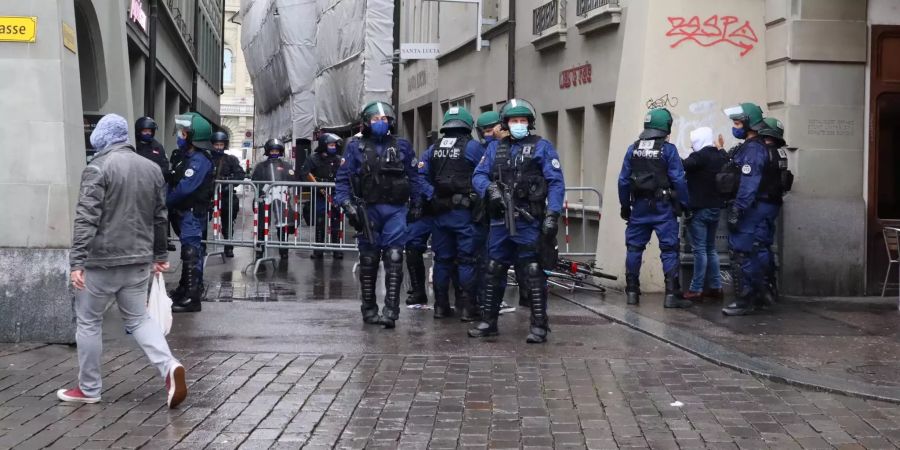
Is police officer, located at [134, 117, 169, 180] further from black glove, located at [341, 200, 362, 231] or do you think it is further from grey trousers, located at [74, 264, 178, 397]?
grey trousers, located at [74, 264, 178, 397]

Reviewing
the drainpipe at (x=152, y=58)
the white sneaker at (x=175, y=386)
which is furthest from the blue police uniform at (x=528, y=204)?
the drainpipe at (x=152, y=58)

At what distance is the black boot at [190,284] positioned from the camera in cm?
1124

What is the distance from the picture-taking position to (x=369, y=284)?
1044 centimetres

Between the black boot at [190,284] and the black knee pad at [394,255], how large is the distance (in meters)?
2.06

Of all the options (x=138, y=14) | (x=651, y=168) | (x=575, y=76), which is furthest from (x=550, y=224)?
(x=138, y=14)

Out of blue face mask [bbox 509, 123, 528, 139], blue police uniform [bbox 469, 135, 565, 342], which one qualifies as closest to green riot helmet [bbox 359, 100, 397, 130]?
blue police uniform [bbox 469, 135, 565, 342]

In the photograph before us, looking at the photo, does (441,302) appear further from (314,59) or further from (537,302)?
(314,59)

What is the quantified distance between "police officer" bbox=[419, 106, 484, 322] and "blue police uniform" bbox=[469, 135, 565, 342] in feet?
3.22

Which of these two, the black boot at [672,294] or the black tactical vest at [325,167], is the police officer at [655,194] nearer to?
the black boot at [672,294]

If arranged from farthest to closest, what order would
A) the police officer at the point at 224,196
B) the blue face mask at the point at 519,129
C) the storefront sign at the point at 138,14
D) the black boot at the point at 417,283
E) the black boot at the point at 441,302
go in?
the storefront sign at the point at 138,14, the police officer at the point at 224,196, the black boot at the point at 417,283, the black boot at the point at 441,302, the blue face mask at the point at 519,129

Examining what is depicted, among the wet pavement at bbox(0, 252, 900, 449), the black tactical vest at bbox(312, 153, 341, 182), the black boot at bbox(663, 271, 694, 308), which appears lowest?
the wet pavement at bbox(0, 252, 900, 449)

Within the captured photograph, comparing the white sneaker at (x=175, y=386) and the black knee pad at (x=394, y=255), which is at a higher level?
the black knee pad at (x=394, y=255)

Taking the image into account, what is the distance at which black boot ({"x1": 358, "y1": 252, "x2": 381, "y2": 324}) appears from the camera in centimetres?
1038

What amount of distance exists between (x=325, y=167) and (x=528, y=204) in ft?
29.7
